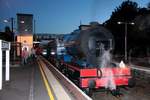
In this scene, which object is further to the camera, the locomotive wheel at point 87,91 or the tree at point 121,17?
the tree at point 121,17

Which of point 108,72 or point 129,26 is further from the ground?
point 129,26

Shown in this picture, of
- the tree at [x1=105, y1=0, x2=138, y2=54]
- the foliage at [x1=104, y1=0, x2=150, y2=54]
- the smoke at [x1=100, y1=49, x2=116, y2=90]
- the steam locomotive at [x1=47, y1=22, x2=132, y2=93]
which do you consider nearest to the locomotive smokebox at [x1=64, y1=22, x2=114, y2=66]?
the steam locomotive at [x1=47, y1=22, x2=132, y2=93]

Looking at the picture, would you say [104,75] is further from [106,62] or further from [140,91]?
[140,91]

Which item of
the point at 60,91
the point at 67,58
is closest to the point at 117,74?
the point at 60,91

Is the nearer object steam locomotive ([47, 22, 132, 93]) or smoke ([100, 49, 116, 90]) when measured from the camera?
steam locomotive ([47, 22, 132, 93])

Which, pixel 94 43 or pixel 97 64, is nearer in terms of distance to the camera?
pixel 97 64

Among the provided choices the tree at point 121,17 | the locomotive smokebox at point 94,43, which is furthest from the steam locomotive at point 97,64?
the tree at point 121,17

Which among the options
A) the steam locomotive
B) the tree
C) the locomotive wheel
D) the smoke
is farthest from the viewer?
the tree

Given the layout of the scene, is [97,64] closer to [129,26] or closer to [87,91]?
[87,91]

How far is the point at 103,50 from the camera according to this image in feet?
60.4

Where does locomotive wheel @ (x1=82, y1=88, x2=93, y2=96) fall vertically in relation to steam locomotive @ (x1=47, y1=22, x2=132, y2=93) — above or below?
below

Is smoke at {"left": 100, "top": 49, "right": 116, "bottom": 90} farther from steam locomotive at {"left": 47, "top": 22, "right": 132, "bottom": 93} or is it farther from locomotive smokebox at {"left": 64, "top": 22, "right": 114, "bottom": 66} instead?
locomotive smokebox at {"left": 64, "top": 22, "right": 114, "bottom": 66}

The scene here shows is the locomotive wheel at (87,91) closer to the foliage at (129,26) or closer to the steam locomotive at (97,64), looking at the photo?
the steam locomotive at (97,64)

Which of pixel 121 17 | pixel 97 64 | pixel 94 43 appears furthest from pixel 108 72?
pixel 121 17
